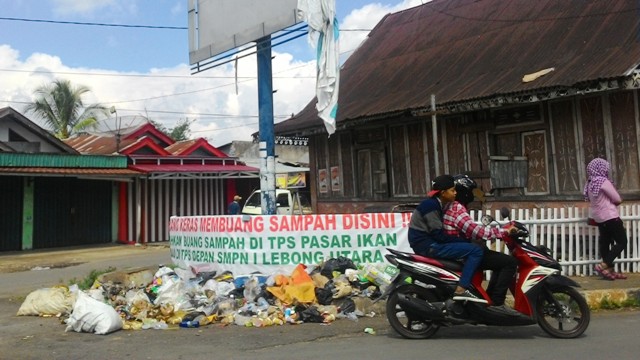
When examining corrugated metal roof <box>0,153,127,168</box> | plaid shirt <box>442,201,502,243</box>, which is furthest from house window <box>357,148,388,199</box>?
corrugated metal roof <box>0,153,127,168</box>

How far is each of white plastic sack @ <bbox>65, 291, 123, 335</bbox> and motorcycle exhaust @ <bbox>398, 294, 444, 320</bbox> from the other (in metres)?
3.40

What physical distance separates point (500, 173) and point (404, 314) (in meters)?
6.14

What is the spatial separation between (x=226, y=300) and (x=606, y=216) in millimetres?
5581

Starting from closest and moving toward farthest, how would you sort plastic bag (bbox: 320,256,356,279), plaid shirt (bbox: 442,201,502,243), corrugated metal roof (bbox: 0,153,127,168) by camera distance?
plaid shirt (bbox: 442,201,502,243)
plastic bag (bbox: 320,256,356,279)
corrugated metal roof (bbox: 0,153,127,168)

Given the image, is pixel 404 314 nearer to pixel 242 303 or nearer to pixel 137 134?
pixel 242 303

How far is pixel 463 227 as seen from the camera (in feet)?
20.0

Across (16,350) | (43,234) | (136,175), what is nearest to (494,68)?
(16,350)

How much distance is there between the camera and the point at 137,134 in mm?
25734

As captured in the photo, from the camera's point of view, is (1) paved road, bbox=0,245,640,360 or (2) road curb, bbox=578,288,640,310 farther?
(2) road curb, bbox=578,288,640,310

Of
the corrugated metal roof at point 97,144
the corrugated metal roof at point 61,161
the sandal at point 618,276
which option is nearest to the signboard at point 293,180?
the corrugated metal roof at point 97,144

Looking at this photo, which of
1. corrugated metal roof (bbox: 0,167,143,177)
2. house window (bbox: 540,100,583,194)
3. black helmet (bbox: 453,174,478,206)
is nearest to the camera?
black helmet (bbox: 453,174,478,206)

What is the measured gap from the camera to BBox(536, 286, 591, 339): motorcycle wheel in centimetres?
589

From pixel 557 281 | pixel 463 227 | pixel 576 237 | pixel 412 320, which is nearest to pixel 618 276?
pixel 576 237

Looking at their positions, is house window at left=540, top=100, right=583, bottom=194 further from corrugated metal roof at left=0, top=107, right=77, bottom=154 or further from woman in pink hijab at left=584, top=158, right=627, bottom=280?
corrugated metal roof at left=0, top=107, right=77, bottom=154
